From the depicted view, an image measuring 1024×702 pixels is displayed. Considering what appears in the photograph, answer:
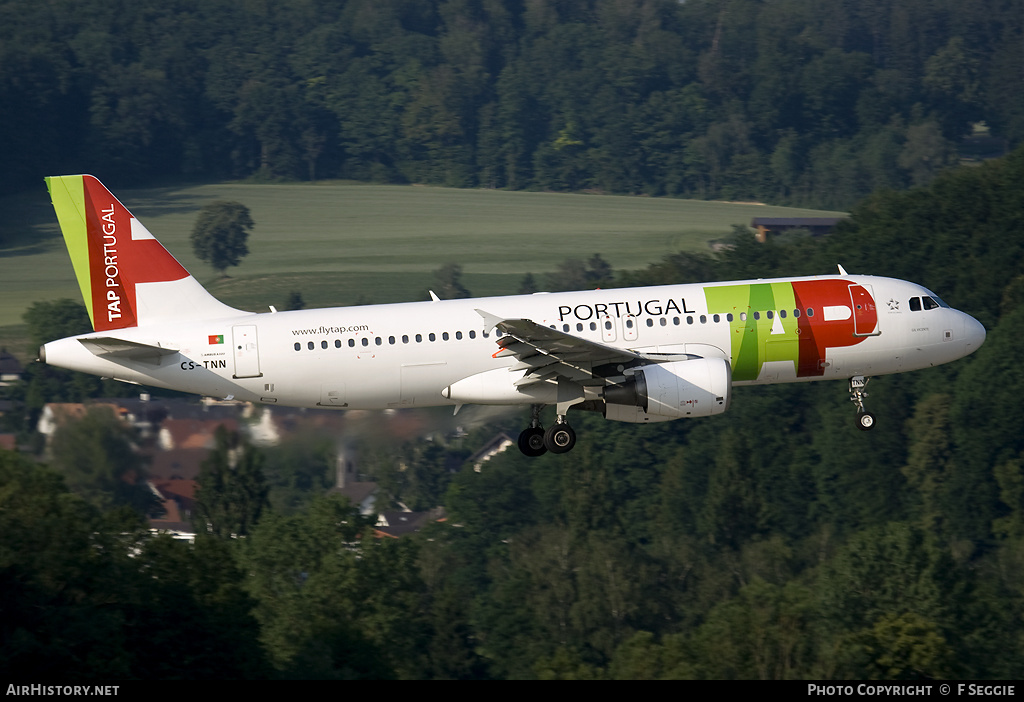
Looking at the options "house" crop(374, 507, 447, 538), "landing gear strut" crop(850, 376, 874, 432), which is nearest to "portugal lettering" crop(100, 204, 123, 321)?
"landing gear strut" crop(850, 376, 874, 432)

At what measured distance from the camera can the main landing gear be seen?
43.2 metres

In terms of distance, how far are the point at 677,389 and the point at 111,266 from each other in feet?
58.6

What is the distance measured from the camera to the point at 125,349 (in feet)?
139

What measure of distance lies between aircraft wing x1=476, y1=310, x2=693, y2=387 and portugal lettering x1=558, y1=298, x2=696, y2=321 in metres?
1.15

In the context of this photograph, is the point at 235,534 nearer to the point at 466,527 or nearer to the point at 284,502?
the point at 284,502

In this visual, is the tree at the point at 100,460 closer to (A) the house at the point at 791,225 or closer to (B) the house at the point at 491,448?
(B) the house at the point at 491,448

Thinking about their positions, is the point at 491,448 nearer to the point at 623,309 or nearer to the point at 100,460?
the point at 100,460

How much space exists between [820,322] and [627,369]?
6.17m

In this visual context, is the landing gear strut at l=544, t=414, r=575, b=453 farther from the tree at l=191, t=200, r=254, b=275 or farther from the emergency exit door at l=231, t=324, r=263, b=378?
the tree at l=191, t=200, r=254, b=275

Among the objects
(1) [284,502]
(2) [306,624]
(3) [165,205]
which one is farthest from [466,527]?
(3) [165,205]

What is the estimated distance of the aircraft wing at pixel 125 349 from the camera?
137 feet

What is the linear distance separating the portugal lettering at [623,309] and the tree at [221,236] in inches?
5040

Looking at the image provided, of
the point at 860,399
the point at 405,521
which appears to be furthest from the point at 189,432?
the point at 860,399

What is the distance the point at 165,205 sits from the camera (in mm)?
194125
